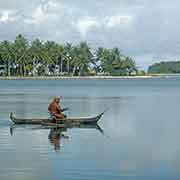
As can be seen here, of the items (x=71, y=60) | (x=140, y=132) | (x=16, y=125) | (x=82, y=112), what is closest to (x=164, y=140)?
(x=140, y=132)

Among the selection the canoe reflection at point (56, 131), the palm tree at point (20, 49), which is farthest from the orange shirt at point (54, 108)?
the palm tree at point (20, 49)

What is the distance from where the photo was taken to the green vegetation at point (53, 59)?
13712 cm

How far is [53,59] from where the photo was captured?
458ft

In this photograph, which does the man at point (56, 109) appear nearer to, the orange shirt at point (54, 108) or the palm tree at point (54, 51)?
the orange shirt at point (54, 108)

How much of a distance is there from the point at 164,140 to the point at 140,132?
337cm

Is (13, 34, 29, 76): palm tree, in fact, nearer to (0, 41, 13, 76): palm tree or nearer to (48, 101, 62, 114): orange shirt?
(0, 41, 13, 76): palm tree

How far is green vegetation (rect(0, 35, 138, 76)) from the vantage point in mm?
137125

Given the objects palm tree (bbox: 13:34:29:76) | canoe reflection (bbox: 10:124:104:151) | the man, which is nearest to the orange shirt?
the man

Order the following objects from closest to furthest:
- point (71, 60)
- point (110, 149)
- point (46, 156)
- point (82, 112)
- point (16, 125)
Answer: point (46, 156) < point (110, 149) < point (16, 125) < point (82, 112) < point (71, 60)

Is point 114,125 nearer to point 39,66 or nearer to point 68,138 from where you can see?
point 68,138

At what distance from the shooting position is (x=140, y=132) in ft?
96.3

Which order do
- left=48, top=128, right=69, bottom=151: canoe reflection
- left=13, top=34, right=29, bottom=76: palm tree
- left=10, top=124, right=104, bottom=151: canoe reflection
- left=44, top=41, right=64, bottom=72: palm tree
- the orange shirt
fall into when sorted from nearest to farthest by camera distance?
left=48, top=128, right=69, bottom=151: canoe reflection → left=10, top=124, right=104, bottom=151: canoe reflection → the orange shirt → left=13, top=34, right=29, bottom=76: palm tree → left=44, top=41, right=64, bottom=72: palm tree

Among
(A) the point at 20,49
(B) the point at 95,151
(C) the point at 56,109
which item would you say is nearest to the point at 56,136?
(C) the point at 56,109

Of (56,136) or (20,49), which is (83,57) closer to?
(20,49)
